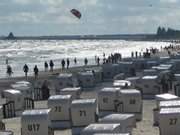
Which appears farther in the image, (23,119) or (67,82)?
(67,82)

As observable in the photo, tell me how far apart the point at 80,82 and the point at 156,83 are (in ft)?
32.9

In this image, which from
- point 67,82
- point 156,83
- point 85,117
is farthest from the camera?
point 67,82

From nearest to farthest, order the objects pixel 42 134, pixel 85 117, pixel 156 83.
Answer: pixel 42 134 → pixel 85 117 → pixel 156 83

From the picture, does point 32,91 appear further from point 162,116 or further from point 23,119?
point 162,116

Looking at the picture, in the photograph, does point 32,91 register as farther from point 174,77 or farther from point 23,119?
point 23,119

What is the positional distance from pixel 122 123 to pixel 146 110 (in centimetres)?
1137

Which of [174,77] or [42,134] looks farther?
[174,77]

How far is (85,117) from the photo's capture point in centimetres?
2583

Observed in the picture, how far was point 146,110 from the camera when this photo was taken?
33.1 m

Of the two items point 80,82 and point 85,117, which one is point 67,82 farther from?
point 85,117

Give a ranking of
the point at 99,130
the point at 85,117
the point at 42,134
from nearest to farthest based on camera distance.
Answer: the point at 99,130, the point at 42,134, the point at 85,117

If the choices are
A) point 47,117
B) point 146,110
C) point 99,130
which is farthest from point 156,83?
point 99,130

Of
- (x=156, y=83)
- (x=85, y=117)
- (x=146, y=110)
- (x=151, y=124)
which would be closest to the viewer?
(x=85, y=117)

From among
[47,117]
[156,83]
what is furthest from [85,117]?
[156,83]
